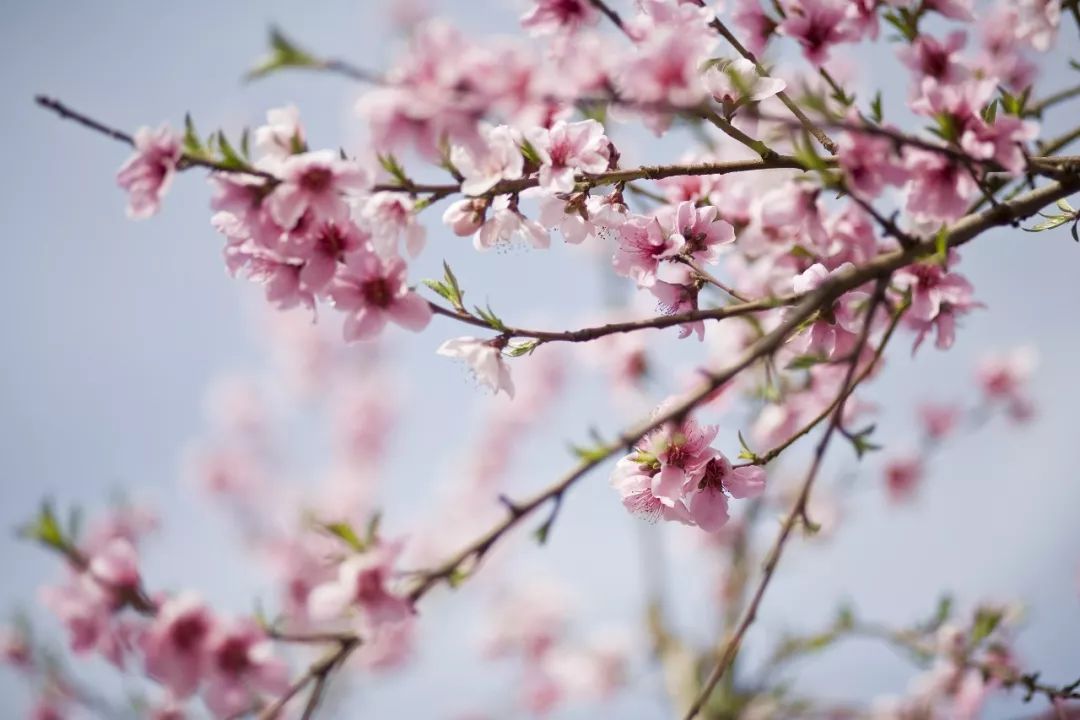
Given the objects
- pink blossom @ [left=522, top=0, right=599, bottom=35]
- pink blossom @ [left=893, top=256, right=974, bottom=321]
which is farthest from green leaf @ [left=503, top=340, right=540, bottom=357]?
pink blossom @ [left=893, top=256, right=974, bottom=321]

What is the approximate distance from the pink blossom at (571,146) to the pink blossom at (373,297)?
35cm

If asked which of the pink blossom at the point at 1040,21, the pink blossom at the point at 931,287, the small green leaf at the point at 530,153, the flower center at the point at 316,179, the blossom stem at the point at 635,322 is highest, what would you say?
the pink blossom at the point at 1040,21

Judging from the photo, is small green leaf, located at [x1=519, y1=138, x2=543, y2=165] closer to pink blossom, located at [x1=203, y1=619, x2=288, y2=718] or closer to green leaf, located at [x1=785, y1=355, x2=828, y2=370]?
green leaf, located at [x1=785, y1=355, x2=828, y2=370]

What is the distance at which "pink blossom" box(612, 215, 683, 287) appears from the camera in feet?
4.76

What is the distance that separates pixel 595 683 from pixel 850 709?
9.74ft

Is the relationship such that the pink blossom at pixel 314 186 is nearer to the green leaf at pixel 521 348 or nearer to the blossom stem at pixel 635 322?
the blossom stem at pixel 635 322

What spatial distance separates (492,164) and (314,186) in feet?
1.08

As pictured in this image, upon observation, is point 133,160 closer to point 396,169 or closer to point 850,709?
point 396,169

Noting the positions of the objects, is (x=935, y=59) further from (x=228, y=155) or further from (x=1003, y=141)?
(x=228, y=155)

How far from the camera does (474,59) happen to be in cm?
100

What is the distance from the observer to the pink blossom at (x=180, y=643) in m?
1.53

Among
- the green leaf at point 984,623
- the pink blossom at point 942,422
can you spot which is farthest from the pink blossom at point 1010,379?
the green leaf at point 984,623

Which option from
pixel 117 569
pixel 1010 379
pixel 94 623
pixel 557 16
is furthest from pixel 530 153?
pixel 1010 379

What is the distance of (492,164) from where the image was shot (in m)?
1.32
